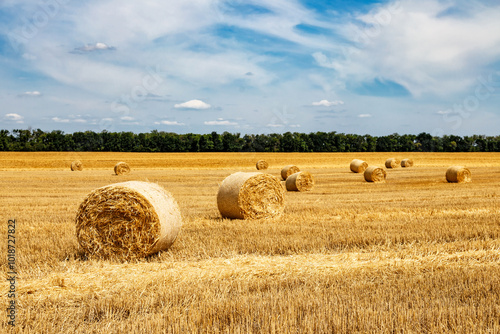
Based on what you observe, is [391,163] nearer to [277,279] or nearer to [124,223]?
[124,223]

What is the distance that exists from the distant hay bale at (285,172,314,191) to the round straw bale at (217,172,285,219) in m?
7.85

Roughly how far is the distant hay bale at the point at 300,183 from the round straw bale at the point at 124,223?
1296 centimetres

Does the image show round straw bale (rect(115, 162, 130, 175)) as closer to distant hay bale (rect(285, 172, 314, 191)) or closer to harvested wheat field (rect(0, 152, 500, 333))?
distant hay bale (rect(285, 172, 314, 191))

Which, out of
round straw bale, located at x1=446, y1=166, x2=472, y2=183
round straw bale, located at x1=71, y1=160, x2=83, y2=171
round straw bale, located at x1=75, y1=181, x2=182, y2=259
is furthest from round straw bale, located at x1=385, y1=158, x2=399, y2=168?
round straw bale, located at x1=75, y1=181, x2=182, y2=259

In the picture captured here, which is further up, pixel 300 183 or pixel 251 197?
pixel 251 197

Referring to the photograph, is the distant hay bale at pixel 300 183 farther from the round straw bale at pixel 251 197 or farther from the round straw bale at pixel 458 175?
the round straw bale at pixel 458 175

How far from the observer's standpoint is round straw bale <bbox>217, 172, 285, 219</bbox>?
11.8 metres

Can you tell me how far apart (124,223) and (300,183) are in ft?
44.7

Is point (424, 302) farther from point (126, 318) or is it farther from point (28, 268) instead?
point (28, 268)

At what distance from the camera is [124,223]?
25.5 feet

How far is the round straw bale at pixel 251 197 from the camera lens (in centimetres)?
1182

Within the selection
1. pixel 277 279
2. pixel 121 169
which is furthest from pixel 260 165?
pixel 277 279

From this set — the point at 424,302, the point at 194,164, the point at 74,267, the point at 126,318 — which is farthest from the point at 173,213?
the point at 194,164

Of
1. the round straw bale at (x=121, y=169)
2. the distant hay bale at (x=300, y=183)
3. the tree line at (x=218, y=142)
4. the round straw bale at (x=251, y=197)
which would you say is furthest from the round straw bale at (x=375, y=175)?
the tree line at (x=218, y=142)
